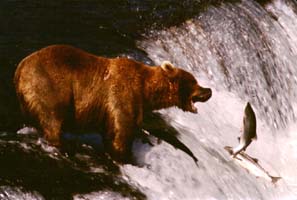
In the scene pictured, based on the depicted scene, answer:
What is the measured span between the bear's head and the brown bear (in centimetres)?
8

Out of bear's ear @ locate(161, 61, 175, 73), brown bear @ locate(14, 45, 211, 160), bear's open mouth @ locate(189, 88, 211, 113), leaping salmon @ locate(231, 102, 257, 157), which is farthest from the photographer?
leaping salmon @ locate(231, 102, 257, 157)

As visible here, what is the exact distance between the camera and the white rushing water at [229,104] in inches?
242

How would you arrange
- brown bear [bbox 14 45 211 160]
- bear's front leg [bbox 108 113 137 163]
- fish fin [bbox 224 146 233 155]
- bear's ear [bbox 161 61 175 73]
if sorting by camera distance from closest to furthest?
brown bear [bbox 14 45 211 160]
bear's front leg [bbox 108 113 137 163]
bear's ear [bbox 161 61 175 73]
fish fin [bbox 224 146 233 155]

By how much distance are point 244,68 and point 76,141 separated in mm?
4212

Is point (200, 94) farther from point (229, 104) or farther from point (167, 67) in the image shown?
point (229, 104)

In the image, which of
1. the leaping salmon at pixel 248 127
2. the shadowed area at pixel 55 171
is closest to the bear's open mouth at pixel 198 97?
the leaping salmon at pixel 248 127

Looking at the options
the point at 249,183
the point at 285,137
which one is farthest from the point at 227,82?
the point at 249,183

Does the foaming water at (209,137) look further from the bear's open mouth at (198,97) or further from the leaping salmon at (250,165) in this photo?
the bear's open mouth at (198,97)

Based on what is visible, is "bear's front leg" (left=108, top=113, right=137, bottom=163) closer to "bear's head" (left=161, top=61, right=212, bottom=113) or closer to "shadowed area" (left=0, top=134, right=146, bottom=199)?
"shadowed area" (left=0, top=134, right=146, bottom=199)

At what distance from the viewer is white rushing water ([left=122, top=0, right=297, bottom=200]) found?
6.16 meters

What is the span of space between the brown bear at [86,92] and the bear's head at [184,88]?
0.25 feet

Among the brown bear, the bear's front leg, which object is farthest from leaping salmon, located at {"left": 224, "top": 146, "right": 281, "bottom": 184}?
the bear's front leg

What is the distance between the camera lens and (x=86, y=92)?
5.77 m

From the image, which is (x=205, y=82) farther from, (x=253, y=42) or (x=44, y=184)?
(x=44, y=184)
